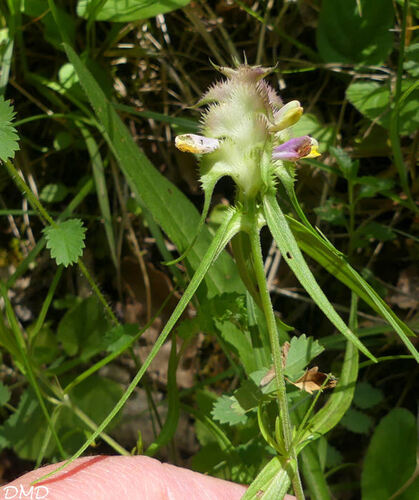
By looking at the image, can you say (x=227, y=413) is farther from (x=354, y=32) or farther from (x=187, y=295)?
(x=354, y=32)

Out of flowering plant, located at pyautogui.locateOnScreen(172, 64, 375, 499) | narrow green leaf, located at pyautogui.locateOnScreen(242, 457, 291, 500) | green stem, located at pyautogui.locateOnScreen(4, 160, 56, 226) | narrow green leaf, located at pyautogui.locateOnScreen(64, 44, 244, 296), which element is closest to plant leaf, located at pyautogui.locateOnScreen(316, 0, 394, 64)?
narrow green leaf, located at pyautogui.locateOnScreen(64, 44, 244, 296)

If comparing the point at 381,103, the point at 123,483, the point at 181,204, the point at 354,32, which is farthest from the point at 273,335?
the point at 354,32

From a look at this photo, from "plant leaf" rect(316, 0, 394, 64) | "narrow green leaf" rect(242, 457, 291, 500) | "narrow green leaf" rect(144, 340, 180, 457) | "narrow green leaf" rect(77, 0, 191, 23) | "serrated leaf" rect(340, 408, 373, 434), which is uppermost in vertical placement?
"narrow green leaf" rect(77, 0, 191, 23)

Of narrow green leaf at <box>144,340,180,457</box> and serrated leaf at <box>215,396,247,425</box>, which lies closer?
serrated leaf at <box>215,396,247,425</box>

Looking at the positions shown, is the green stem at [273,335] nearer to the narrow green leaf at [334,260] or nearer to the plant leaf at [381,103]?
the narrow green leaf at [334,260]

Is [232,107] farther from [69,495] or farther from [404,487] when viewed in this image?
[404,487]

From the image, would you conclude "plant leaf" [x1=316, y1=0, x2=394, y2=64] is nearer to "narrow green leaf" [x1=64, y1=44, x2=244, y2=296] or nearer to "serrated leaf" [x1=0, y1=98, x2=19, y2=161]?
"narrow green leaf" [x1=64, y1=44, x2=244, y2=296]

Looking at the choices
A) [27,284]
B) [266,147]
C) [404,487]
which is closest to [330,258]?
[266,147]
